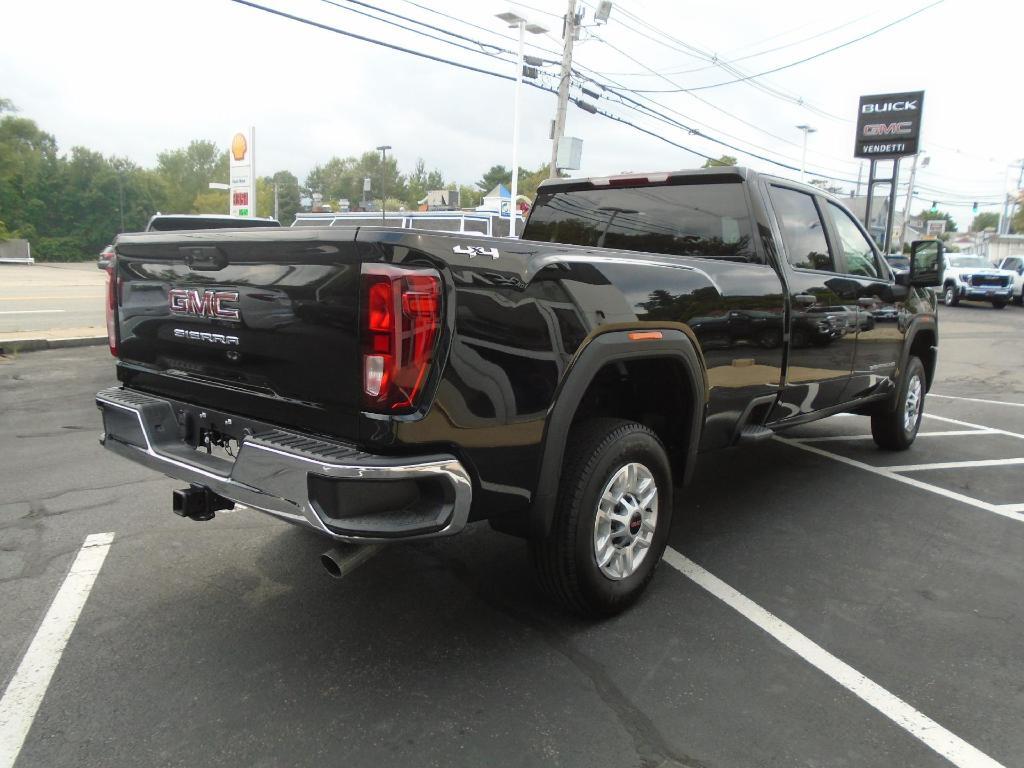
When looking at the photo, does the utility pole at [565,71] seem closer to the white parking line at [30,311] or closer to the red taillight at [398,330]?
the white parking line at [30,311]

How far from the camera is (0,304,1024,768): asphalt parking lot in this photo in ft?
7.99

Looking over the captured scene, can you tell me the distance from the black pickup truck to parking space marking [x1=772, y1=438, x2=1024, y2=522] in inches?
67.2

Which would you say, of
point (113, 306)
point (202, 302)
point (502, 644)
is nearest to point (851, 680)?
point (502, 644)

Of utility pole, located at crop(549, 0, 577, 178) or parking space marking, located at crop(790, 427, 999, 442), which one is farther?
utility pole, located at crop(549, 0, 577, 178)

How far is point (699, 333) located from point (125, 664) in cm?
273

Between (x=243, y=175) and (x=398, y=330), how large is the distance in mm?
19705

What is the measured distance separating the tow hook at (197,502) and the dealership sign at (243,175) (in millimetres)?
17929

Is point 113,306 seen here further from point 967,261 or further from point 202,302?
point 967,261

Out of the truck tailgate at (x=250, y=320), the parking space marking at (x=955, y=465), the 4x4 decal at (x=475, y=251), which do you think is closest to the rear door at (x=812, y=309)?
the parking space marking at (x=955, y=465)

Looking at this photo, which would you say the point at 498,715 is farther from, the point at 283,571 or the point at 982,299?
the point at 982,299

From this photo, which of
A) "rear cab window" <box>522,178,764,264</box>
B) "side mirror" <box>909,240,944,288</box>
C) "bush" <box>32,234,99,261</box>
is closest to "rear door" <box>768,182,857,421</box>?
"rear cab window" <box>522,178,764,264</box>

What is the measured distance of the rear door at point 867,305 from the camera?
5016 millimetres

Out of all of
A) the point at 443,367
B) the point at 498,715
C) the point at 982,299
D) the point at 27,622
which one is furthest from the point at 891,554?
the point at 982,299

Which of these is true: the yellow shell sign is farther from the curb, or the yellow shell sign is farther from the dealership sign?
the curb
